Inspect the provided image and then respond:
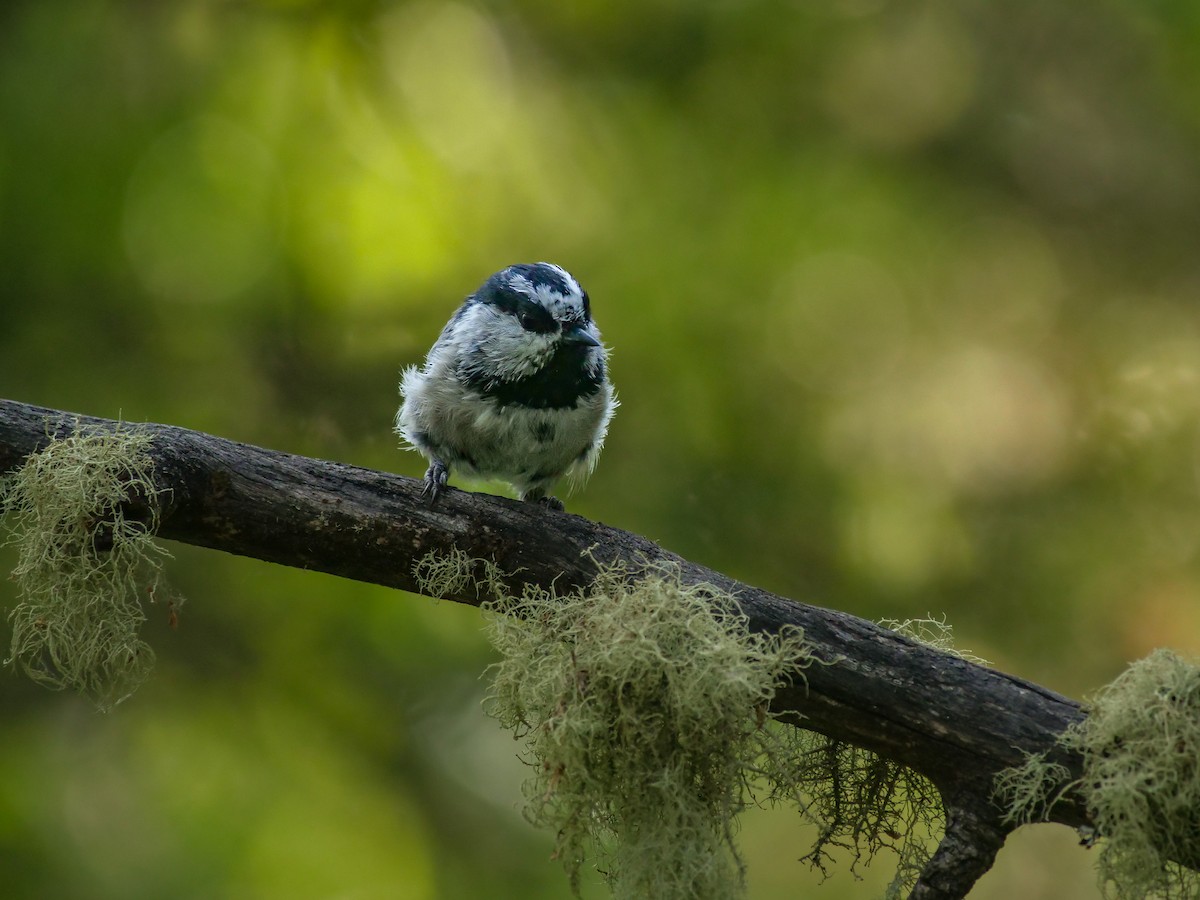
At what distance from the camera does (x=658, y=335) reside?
3.78 meters

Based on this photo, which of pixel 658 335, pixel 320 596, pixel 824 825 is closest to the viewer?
pixel 824 825

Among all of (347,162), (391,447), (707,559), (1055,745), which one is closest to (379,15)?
(347,162)

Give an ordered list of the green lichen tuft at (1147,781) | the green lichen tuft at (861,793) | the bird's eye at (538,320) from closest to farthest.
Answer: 1. the green lichen tuft at (1147,781)
2. the green lichen tuft at (861,793)
3. the bird's eye at (538,320)

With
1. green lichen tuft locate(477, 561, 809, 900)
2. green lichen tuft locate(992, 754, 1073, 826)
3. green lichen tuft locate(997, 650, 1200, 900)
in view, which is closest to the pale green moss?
green lichen tuft locate(477, 561, 809, 900)

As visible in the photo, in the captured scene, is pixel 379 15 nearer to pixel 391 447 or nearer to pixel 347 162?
pixel 347 162

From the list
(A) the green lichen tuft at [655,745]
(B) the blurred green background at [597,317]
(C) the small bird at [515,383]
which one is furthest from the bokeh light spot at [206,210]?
(A) the green lichen tuft at [655,745]

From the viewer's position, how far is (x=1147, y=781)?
1737 millimetres

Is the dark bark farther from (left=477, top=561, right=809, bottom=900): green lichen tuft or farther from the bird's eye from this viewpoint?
the bird's eye

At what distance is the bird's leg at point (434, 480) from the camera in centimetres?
218

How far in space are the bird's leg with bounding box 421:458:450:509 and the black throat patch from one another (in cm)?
22

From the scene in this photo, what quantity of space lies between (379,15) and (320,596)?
6.90 feet

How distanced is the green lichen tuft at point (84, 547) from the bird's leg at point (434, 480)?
0.50 m

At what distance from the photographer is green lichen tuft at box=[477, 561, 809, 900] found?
1799mm

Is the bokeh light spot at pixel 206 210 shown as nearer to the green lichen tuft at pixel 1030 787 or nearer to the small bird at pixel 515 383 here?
the small bird at pixel 515 383
